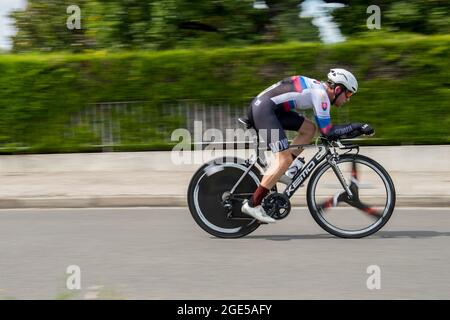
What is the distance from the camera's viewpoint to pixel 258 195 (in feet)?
25.5

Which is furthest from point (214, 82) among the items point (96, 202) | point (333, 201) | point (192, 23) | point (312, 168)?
point (333, 201)

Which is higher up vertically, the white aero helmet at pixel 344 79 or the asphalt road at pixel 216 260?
the white aero helmet at pixel 344 79

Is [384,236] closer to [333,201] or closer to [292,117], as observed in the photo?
[333,201]

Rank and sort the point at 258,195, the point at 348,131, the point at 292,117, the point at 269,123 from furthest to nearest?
the point at 292,117
the point at 258,195
the point at 269,123
the point at 348,131

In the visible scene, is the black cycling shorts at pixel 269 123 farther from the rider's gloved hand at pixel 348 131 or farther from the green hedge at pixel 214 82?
the green hedge at pixel 214 82

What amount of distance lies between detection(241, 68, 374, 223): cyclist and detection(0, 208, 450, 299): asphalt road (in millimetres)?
623

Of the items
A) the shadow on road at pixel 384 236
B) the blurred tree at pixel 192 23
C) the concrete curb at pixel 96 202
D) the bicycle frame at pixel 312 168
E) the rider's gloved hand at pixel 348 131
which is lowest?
the concrete curb at pixel 96 202

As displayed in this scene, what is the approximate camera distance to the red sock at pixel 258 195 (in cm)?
775

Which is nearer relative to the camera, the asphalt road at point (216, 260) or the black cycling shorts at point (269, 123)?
the asphalt road at point (216, 260)

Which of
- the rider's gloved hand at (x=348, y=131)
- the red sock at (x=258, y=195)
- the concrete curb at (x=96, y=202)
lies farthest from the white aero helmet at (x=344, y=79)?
the concrete curb at (x=96, y=202)

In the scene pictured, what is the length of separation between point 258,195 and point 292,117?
86 centimetres

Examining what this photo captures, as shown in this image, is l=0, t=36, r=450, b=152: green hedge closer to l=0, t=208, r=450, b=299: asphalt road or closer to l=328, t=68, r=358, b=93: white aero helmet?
l=0, t=208, r=450, b=299: asphalt road

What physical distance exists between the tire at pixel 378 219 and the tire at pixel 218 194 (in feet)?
2.02
